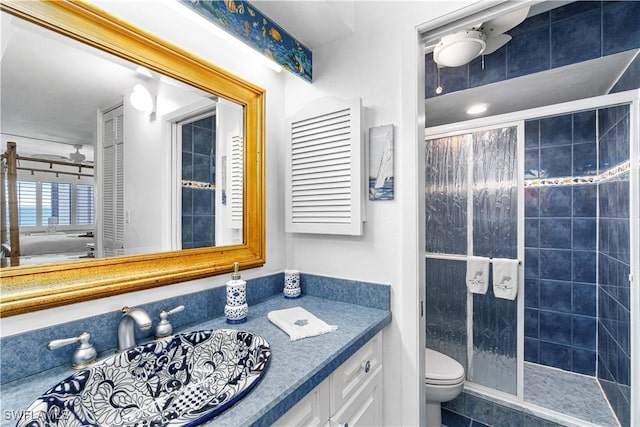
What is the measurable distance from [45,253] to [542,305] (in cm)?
321

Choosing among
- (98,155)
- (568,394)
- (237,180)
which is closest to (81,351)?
(98,155)

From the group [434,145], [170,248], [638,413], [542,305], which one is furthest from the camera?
[542,305]

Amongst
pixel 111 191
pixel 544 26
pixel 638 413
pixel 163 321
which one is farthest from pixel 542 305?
pixel 111 191

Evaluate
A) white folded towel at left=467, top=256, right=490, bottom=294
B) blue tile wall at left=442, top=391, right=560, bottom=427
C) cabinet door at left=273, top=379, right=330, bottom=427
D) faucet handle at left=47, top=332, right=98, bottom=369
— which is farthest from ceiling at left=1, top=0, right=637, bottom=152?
blue tile wall at left=442, top=391, right=560, bottom=427

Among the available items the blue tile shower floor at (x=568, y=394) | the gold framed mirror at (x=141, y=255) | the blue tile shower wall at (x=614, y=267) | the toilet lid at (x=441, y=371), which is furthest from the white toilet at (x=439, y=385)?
the gold framed mirror at (x=141, y=255)

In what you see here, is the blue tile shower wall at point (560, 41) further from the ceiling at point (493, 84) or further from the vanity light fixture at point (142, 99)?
the vanity light fixture at point (142, 99)

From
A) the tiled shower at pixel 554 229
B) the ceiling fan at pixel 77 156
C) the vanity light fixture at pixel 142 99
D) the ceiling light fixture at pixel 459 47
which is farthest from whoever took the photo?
the tiled shower at pixel 554 229

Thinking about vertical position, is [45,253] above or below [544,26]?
below

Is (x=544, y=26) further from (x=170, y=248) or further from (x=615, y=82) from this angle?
(x=170, y=248)

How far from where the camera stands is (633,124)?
152 centimetres

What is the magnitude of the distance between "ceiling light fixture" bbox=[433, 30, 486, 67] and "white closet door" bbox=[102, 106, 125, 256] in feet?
5.40

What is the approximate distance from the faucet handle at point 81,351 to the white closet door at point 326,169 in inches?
34.2

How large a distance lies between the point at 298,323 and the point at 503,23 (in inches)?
70.9

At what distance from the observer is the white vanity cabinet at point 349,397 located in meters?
0.81
